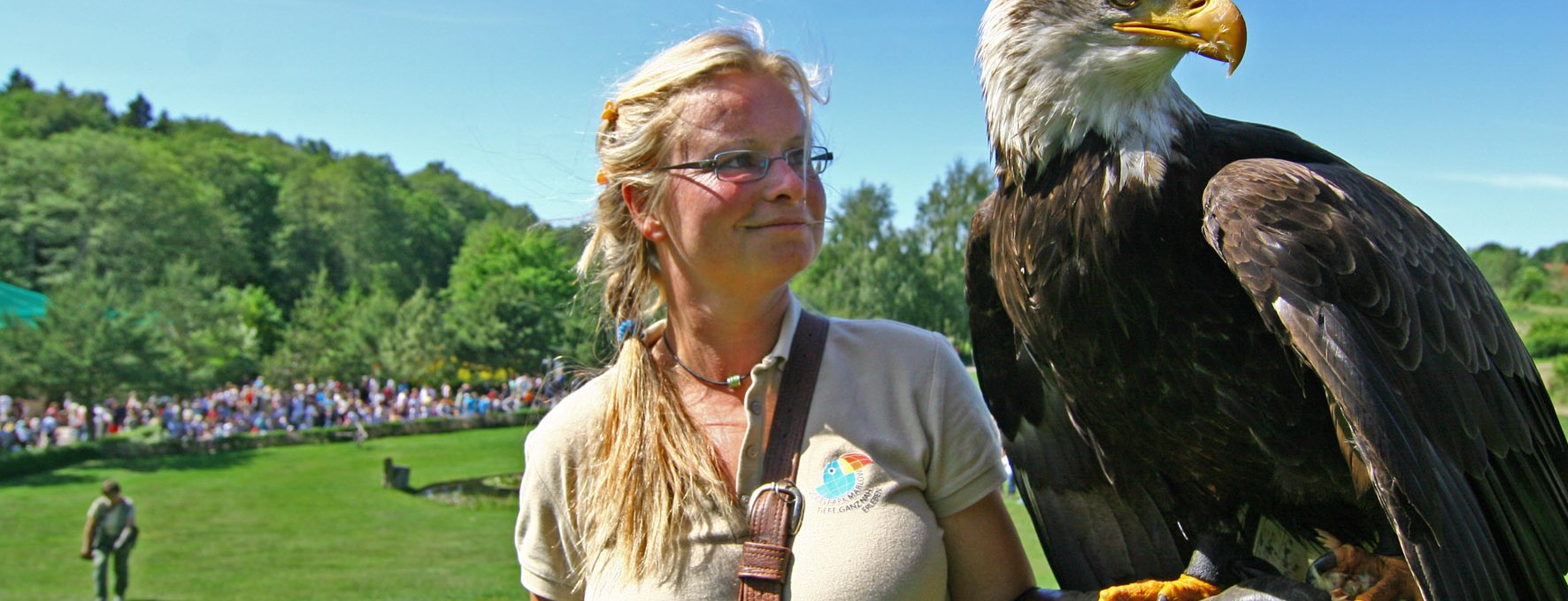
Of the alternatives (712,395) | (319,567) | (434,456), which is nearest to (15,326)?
(434,456)

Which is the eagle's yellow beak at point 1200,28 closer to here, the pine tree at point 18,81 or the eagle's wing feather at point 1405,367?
the eagle's wing feather at point 1405,367

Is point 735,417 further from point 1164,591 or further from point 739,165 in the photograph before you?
point 1164,591

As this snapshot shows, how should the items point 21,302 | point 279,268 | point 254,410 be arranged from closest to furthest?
1. point 254,410
2. point 21,302
3. point 279,268

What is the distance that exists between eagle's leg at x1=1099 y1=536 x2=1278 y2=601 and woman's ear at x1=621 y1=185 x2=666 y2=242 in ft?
4.04

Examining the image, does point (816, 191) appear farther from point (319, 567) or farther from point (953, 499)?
point (319, 567)

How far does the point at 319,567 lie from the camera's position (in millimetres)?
17141

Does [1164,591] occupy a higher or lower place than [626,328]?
lower

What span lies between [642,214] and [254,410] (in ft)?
128

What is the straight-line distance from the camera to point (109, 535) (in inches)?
499

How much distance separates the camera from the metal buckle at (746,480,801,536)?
1986 mm

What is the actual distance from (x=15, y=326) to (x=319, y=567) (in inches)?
939

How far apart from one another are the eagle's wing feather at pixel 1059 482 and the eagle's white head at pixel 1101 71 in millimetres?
303

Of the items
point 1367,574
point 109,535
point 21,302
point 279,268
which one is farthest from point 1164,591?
point 279,268

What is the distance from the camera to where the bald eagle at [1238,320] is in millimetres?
2111
